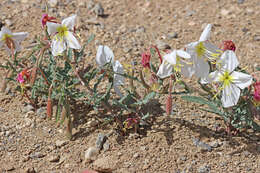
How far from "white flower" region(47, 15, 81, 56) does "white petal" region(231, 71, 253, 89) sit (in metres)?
0.79

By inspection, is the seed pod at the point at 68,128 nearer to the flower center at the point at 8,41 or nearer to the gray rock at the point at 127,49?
the flower center at the point at 8,41

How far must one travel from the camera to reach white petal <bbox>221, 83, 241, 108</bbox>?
5.98ft

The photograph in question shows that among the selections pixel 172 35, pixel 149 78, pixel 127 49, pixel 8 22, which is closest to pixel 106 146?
pixel 149 78

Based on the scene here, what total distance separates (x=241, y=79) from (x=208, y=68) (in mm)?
170

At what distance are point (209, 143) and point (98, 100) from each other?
26.3 inches

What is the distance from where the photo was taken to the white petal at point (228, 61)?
5.88ft

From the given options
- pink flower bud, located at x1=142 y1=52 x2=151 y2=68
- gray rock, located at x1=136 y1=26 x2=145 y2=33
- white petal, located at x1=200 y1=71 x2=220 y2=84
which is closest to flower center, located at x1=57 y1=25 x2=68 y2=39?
pink flower bud, located at x1=142 y1=52 x2=151 y2=68

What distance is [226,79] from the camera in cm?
186

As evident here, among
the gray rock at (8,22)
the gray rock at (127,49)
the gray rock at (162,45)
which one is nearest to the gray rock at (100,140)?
the gray rock at (127,49)

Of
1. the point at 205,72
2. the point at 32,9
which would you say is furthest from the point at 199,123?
the point at 32,9

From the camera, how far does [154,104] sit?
7.66 ft

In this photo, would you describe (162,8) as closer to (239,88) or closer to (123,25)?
(123,25)

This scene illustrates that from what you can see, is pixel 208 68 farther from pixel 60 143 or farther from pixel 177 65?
pixel 60 143

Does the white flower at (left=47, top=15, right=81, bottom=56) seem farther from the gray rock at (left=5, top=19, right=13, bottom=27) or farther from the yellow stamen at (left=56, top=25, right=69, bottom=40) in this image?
the gray rock at (left=5, top=19, right=13, bottom=27)
